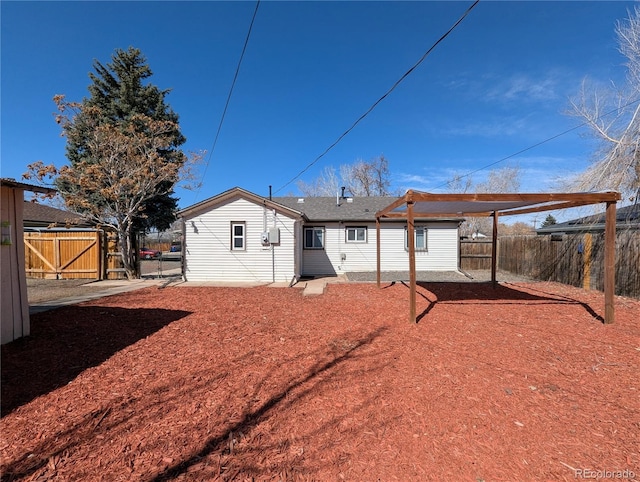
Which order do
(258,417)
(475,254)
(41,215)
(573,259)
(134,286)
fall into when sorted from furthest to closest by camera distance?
1. (41,215)
2. (475,254)
3. (134,286)
4. (573,259)
5. (258,417)

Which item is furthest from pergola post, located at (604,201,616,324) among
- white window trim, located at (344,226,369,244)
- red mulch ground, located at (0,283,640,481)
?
white window trim, located at (344,226,369,244)

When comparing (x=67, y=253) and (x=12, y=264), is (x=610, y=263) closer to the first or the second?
(x=12, y=264)

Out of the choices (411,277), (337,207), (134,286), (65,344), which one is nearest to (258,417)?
(65,344)

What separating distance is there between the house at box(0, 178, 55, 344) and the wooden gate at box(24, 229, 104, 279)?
943 cm

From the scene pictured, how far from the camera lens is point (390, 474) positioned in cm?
218

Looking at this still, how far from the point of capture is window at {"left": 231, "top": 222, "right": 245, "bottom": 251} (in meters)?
12.8

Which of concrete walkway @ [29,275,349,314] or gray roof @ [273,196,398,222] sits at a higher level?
gray roof @ [273,196,398,222]

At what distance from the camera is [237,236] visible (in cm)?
1282

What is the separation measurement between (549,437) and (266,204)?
11.3m

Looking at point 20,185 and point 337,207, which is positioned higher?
point 337,207

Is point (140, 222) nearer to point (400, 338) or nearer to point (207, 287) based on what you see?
point (207, 287)

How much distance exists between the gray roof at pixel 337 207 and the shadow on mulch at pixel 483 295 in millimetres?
5731

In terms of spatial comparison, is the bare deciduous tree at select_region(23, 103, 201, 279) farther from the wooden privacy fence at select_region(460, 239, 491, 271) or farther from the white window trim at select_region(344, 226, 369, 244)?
the wooden privacy fence at select_region(460, 239, 491, 271)

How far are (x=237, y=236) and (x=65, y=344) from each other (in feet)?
27.1
